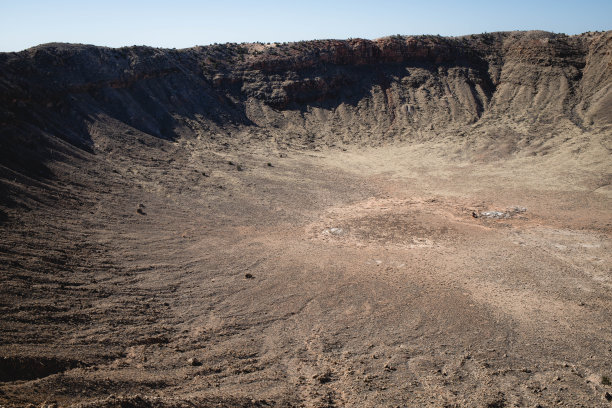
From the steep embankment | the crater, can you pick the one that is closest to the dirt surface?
the crater

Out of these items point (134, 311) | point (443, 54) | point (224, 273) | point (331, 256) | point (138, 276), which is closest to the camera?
point (134, 311)

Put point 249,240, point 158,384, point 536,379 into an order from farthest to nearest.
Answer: point 249,240 < point 536,379 < point 158,384

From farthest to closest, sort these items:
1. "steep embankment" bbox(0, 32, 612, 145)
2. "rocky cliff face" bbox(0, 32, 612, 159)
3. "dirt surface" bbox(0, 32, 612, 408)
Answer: "steep embankment" bbox(0, 32, 612, 145) → "rocky cliff face" bbox(0, 32, 612, 159) → "dirt surface" bbox(0, 32, 612, 408)

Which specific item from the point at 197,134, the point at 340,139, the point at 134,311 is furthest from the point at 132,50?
the point at 134,311

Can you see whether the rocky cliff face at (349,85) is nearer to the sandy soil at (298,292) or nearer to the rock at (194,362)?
the sandy soil at (298,292)

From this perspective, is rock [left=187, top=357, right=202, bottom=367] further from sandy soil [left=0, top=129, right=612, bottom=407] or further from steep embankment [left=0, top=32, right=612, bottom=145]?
steep embankment [left=0, top=32, right=612, bottom=145]

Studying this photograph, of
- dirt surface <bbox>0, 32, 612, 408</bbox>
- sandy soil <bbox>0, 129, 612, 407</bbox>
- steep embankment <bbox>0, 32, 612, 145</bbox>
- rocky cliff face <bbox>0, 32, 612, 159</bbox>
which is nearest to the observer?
sandy soil <bbox>0, 129, 612, 407</bbox>

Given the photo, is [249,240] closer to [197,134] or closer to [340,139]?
[197,134]
